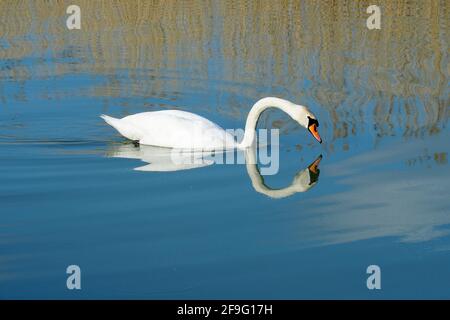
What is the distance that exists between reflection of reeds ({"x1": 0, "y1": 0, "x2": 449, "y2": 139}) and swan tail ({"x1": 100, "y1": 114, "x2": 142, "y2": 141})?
1552 millimetres

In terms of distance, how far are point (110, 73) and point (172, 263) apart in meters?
6.68

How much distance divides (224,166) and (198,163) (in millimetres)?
270

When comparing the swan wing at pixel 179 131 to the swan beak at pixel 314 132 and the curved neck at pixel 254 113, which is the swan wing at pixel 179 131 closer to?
the curved neck at pixel 254 113

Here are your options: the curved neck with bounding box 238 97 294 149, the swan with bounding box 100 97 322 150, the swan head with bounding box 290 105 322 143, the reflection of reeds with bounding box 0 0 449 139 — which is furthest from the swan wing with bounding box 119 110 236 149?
the reflection of reeds with bounding box 0 0 449 139

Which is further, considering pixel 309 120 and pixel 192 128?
pixel 192 128

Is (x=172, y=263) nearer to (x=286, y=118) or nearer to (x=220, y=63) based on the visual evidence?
(x=286, y=118)

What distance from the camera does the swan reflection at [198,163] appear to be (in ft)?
29.6

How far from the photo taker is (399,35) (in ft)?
50.2

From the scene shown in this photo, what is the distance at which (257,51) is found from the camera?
14.2 meters

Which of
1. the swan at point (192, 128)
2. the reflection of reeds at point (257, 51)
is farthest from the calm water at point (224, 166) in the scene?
the swan at point (192, 128)

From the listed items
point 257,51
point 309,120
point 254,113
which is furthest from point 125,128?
point 257,51

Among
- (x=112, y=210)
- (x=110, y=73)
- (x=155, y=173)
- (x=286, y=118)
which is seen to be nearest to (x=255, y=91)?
(x=286, y=118)

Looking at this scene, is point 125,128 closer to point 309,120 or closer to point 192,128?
point 192,128

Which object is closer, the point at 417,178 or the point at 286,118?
the point at 417,178
